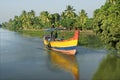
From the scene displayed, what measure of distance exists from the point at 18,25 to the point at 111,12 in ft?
556

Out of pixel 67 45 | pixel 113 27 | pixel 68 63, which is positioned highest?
pixel 113 27

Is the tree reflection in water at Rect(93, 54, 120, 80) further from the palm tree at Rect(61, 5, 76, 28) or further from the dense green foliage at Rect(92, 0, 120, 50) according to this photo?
the palm tree at Rect(61, 5, 76, 28)

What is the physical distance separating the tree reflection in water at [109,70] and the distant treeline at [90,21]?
80.7 inches

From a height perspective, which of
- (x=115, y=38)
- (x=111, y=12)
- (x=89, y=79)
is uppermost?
(x=111, y=12)

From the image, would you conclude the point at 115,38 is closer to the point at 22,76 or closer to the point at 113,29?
the point at 113,29

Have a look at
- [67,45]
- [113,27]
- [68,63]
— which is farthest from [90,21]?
[113,27]

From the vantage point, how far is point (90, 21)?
355 ft

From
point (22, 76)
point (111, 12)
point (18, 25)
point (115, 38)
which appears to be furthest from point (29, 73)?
point (18, 25)

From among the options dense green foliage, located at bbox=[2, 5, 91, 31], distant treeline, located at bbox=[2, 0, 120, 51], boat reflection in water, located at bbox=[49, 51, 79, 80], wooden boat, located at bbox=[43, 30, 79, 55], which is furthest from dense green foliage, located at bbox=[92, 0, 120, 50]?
dense green foliage, located at bbox=[2, 5, 91, 31]

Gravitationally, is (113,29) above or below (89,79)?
above

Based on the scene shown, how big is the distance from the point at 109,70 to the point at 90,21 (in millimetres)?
80639

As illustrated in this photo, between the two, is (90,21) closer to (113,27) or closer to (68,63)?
(68,63)

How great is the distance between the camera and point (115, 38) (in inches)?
1145

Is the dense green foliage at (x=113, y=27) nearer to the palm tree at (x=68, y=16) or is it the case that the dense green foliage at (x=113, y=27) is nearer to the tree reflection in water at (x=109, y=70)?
the tree reflection in water at (x=109, y=70)
